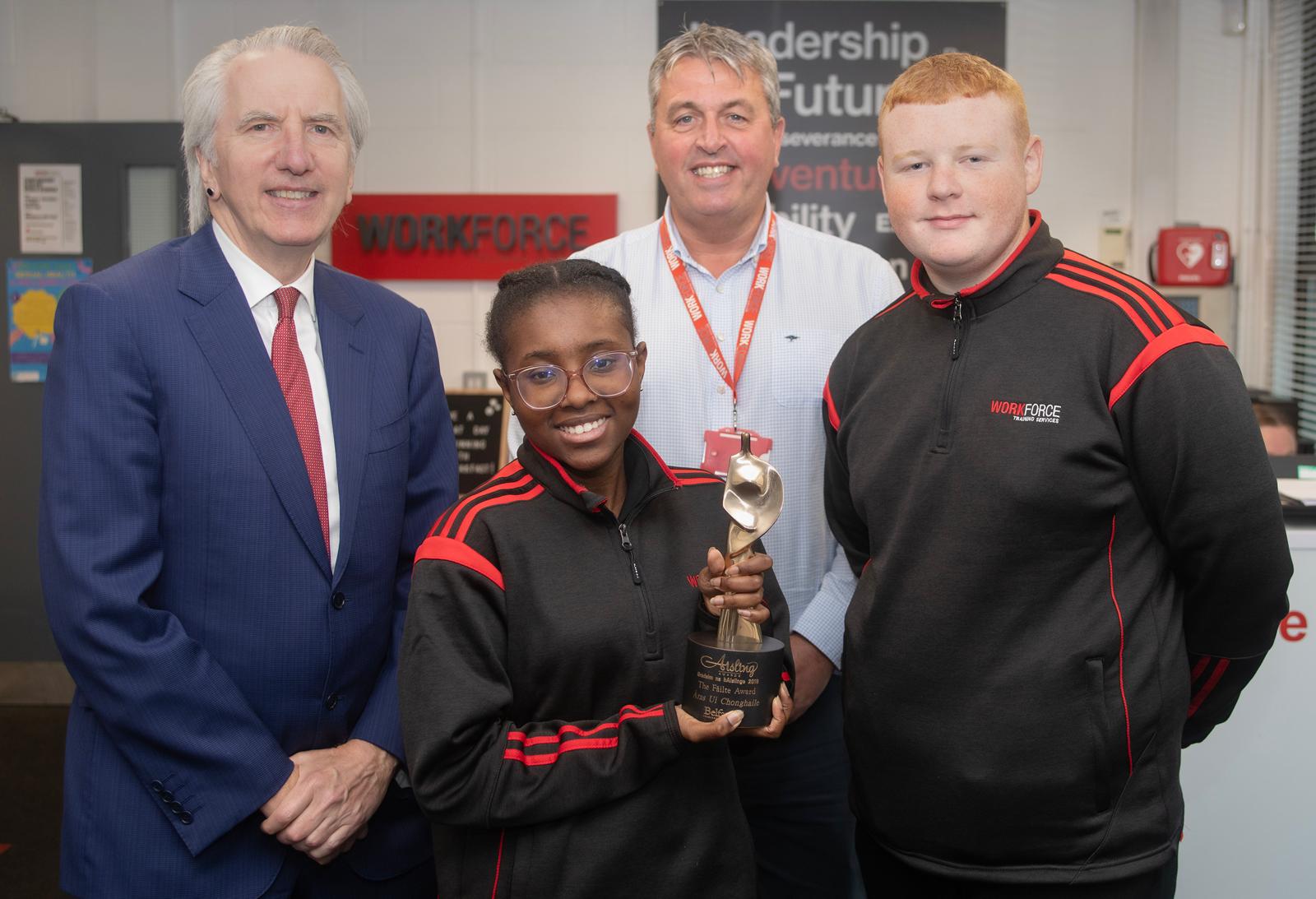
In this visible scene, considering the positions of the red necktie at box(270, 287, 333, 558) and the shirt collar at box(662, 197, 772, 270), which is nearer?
the red necktie at box(270, 287, 333, 558)

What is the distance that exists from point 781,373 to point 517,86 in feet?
10.7

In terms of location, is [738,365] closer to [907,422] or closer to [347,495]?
[907,422]

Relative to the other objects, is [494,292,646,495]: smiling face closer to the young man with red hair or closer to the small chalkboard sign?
the young man with red hair

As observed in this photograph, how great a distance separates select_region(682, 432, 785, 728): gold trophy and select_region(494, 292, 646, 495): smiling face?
0.63 ft

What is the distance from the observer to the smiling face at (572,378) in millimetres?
1401

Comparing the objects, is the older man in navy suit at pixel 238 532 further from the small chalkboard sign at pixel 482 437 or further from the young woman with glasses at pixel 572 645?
the small chalkboard sign at pixel 482 437

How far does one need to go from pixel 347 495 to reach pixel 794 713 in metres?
0.83

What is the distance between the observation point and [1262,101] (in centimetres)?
457

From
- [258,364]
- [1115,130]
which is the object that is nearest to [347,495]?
[258,364]

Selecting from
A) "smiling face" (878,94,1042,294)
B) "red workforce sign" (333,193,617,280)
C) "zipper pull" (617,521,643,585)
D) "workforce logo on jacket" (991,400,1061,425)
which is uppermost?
"red workforce sign" (333,193,617,280)

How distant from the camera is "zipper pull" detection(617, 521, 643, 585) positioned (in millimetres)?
1384

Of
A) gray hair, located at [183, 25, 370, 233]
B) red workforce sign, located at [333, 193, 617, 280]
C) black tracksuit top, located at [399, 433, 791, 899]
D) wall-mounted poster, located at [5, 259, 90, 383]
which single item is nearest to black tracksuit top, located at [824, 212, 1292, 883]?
black tracksuit top, located at [399, 433, 791, 899]

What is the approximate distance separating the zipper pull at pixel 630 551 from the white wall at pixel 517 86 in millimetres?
3503

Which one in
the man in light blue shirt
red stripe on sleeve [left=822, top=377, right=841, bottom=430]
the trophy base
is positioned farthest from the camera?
the man in light blue shirt
